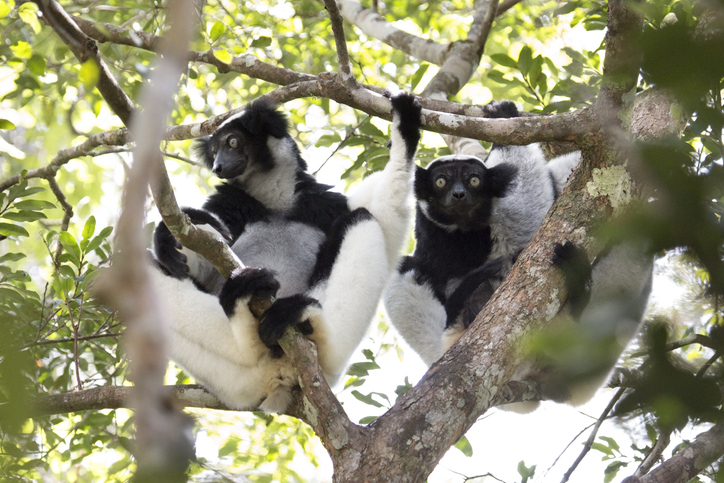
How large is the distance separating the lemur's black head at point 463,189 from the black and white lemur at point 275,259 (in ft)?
2.98

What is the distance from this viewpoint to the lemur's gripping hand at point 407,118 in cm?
385

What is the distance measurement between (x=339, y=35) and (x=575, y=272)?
8.75 ft

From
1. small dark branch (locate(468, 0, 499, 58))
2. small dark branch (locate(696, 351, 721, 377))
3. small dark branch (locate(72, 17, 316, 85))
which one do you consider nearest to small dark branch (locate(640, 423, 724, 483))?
small dark branch (locate(696, 351, 721, 377))

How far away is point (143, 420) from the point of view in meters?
0.75

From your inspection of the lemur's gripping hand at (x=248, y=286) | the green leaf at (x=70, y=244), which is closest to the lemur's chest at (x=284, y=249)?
the lemur's gripping hand at (x=248, y=286)

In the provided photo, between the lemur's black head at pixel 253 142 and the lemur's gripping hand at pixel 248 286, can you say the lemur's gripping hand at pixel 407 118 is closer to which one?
the lemur's black head at pixel 253 142

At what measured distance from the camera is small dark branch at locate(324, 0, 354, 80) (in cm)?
350

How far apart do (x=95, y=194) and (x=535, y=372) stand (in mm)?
8473

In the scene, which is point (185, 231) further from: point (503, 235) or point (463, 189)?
point (503, 235)

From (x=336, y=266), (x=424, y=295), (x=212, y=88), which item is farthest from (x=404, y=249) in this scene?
(x=212, y=88)

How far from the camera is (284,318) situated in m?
3.20

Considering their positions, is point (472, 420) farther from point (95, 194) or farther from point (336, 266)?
point (95, 194)

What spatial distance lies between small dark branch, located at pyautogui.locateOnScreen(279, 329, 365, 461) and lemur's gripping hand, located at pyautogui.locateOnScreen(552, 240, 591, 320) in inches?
44.4

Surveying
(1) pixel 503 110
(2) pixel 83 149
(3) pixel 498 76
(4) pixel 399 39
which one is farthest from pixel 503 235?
(2) pixel 83 149
